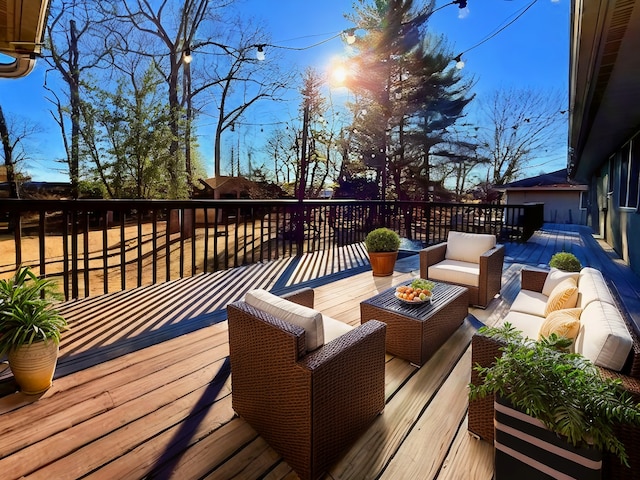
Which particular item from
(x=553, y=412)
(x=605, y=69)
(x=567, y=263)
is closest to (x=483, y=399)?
(x=553, y=412)

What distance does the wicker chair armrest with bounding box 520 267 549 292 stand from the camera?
2963 mm

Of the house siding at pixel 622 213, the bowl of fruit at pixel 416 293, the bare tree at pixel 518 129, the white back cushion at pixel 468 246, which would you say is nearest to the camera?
the bowl of fruit at pixel 416 293

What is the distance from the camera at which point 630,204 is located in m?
5.43

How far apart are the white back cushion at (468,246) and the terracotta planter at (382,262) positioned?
0.80 m

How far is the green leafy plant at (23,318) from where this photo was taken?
1767mm

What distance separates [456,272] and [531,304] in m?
1.04

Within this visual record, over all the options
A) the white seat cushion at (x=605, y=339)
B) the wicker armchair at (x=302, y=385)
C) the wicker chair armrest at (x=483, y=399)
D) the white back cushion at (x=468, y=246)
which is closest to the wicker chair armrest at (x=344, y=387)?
the wicker armchair at (x=302, y=385)

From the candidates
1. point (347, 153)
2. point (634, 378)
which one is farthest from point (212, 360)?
point (347, 153)

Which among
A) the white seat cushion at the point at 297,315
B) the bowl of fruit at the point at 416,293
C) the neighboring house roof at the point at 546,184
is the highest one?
the neighboring house roof at the point at 546,184

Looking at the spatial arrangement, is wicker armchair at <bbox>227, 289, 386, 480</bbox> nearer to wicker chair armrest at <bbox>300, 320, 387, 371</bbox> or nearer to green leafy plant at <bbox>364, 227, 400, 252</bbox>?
wicker chair armrest at <bbox>300, 320, 387, 371</bbox>

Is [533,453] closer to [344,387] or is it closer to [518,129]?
[344,387]

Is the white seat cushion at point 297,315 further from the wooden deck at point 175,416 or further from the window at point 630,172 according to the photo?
the window at point 630,172

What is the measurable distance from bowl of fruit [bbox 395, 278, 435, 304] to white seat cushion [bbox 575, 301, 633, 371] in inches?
43.0

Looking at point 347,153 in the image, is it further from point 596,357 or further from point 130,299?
point 596,357
